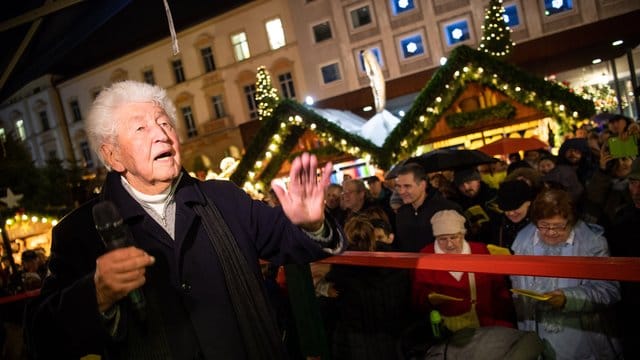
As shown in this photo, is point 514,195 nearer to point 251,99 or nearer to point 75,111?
point 251,99

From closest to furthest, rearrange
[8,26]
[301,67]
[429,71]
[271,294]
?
[8,26] → [271,294] → [429,71] → [301,67]

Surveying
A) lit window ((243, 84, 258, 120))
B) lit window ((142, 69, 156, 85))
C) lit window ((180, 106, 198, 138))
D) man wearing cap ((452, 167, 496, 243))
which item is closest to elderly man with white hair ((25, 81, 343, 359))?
man wearing cap ((452, 167, 496, 243))

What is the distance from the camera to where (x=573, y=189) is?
5922 mm

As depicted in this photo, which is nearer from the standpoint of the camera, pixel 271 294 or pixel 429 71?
pixel 271 294

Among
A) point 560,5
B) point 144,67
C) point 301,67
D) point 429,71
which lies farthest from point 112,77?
point 560,5

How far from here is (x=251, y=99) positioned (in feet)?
93.4

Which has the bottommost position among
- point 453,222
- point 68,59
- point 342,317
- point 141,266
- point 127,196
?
point 342,317

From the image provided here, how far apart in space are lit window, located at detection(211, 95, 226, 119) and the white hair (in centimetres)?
2827

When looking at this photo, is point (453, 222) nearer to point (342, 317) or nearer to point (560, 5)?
point (342, 317)

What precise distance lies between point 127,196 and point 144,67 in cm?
3258

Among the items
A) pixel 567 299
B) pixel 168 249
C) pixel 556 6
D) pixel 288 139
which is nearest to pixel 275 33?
pixel 556 6

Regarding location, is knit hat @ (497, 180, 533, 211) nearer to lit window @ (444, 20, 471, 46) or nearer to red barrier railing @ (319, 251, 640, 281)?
red barrier railing @ (319, 251, 640, 281)

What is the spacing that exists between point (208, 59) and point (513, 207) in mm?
28420

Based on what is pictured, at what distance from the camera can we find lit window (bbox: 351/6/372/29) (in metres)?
23.7
